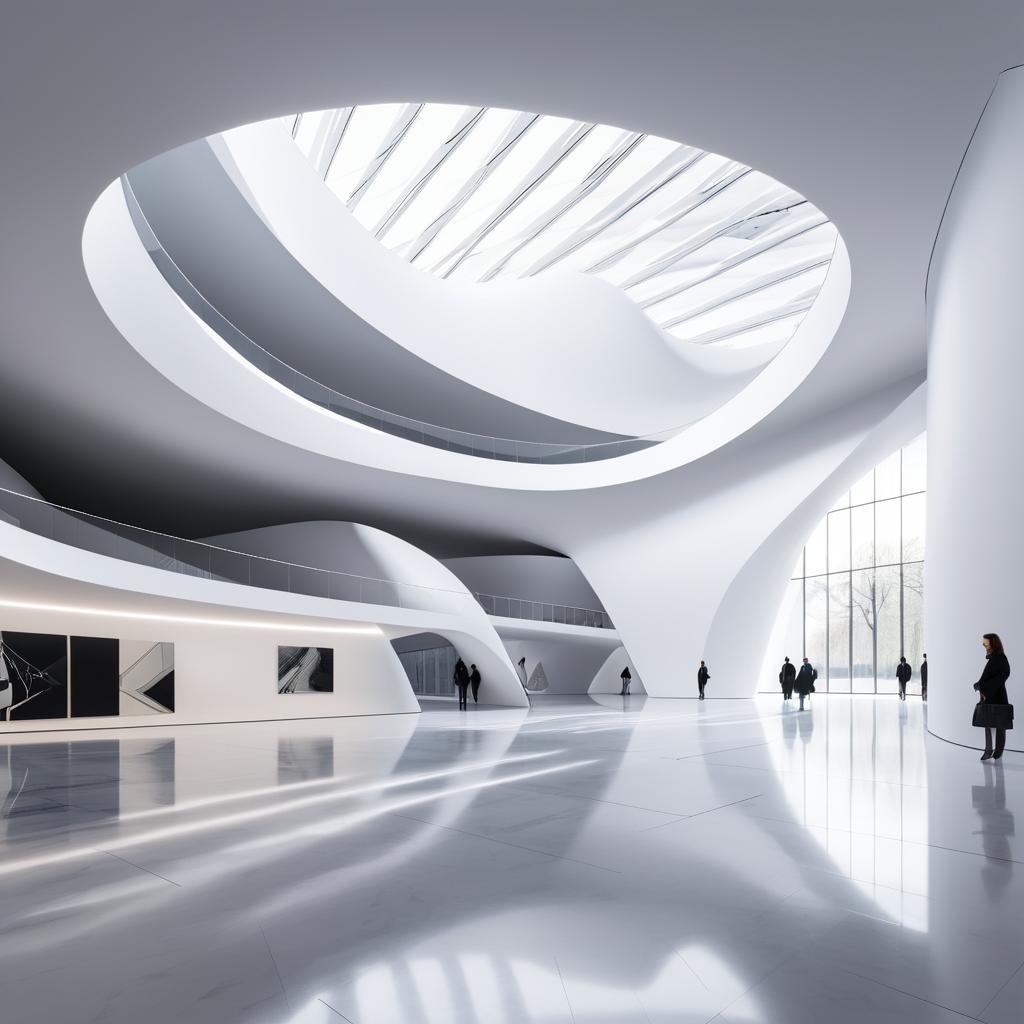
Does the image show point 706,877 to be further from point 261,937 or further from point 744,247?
point 744,247

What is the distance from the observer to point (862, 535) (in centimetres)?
3734

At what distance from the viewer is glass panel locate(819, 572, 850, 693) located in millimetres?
37250

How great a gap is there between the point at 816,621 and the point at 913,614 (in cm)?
481

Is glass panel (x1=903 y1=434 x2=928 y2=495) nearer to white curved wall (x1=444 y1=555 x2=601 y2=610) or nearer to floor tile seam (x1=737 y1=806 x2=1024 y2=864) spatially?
white curved wall (x1=444 y1=555 x2=601 y2=610)

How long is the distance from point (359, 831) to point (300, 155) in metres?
21.9

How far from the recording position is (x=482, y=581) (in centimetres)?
3528

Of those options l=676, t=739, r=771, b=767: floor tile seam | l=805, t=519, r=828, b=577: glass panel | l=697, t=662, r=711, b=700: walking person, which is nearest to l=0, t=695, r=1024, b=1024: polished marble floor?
l=676, t=739, r=771, b=767: floor tile seam

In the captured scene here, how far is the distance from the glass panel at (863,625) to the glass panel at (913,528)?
197 centimetres

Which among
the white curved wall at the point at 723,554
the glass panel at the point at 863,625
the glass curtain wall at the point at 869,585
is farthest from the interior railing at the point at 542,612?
the glass panel at the point at 863,625

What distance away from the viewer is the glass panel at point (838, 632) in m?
37.2

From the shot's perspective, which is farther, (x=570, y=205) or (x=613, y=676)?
(x=613, y=676)

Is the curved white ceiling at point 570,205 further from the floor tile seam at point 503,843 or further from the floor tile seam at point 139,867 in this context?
the floor tile seam at point 139,867

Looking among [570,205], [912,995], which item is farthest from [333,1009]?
[570,205]

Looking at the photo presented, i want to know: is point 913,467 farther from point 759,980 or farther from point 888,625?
point 759,980
